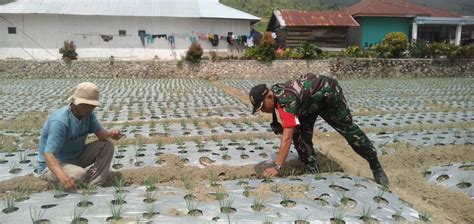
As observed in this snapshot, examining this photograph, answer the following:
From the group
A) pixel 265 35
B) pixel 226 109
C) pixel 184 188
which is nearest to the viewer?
pixel 184 188

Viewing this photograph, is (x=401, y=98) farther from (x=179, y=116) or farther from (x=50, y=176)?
(x=50, y=176)

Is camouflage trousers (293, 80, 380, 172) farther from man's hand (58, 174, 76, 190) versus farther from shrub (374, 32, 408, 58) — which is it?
shrub (374, 32, 408, 58)

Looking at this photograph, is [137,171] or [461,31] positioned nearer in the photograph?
[137,171]

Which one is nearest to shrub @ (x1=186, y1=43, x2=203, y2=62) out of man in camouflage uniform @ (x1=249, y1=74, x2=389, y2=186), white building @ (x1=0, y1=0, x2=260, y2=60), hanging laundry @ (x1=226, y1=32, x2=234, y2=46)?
white building @ (x1=0, y1=0, x2=260, y2=60)

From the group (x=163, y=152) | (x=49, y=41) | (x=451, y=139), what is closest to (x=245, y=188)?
(x=163, y=152)

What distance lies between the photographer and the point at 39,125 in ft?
24.3

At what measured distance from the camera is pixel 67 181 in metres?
3.19

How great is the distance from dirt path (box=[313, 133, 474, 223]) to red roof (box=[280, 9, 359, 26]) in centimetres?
1874

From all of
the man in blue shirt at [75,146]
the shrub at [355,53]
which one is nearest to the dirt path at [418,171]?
the man in blue shirt at [75,146]

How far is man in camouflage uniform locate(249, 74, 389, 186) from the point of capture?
359 centimetres

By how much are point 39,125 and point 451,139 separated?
7594mm

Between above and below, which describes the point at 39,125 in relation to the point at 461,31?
below

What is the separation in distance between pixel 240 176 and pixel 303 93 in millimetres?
1331

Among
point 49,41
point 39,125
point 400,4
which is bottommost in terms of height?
point 39,125
